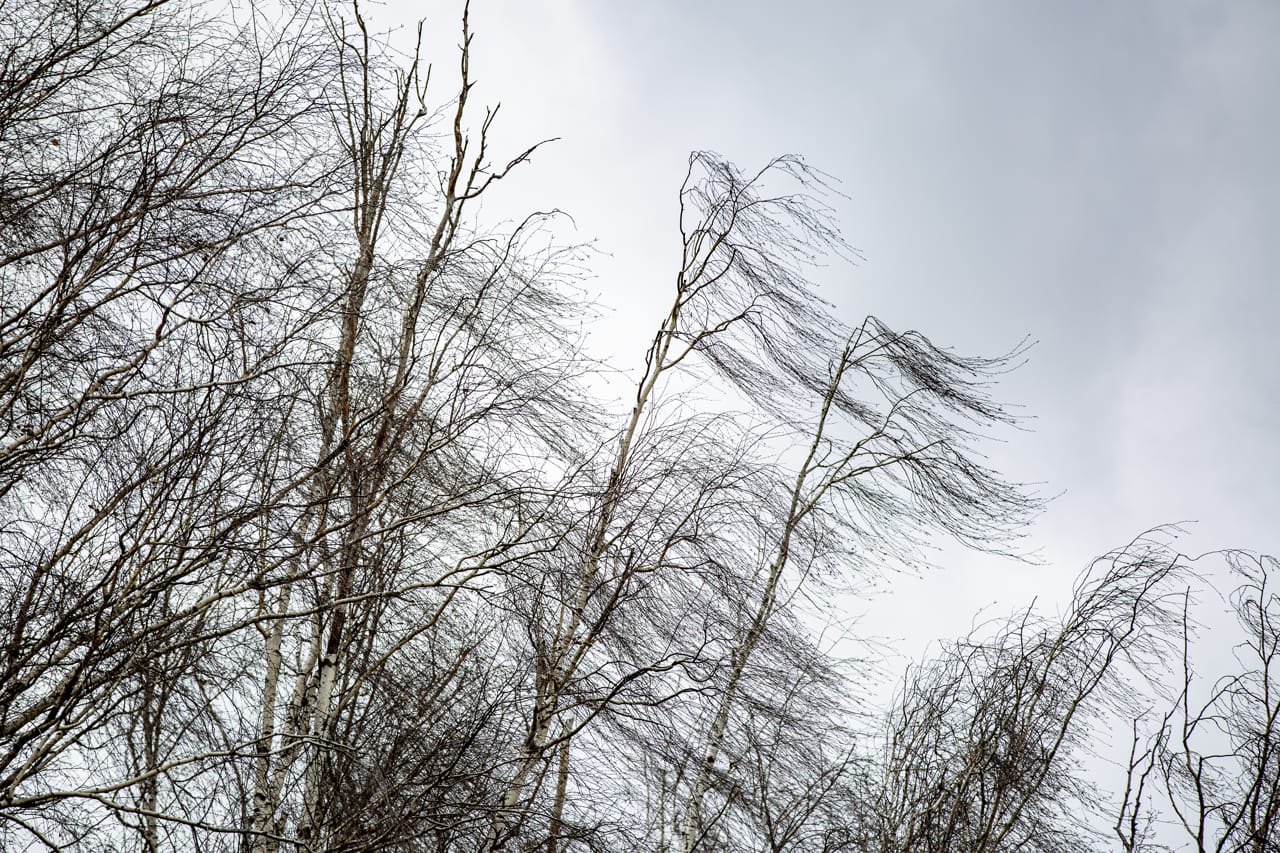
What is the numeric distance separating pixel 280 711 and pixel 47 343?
11.8ft

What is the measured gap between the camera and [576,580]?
629cm

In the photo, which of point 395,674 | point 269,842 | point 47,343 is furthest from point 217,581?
point 395,674

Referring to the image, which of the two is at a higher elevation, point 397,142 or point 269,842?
point 397,142

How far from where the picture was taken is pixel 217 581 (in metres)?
3.88

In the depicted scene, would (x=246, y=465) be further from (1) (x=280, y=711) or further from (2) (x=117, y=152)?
(1) (x=280, y=711)

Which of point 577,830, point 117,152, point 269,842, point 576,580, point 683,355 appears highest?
point 683,355

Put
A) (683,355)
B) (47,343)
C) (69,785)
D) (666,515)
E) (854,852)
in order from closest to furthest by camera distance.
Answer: (47,343) < (69,785) < (666,515) < (854,852) < (683,355)

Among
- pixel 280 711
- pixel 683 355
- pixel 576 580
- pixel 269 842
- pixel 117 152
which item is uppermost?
pixel 683 355

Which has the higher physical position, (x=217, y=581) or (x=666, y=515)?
(x=666, y=515)

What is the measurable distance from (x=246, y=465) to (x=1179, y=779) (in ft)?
21.9

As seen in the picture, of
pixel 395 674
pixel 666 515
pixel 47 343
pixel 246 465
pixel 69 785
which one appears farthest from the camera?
pixel 666 515

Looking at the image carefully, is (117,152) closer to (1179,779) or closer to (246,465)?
(246,465)

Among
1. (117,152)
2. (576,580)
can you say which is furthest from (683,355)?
(117,152)

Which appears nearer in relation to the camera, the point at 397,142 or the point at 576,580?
the point at 576,580
